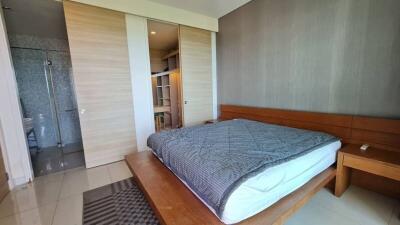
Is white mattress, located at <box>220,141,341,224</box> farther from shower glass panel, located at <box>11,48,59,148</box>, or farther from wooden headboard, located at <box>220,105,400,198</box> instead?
shower glass panel, located at <box>11,48,59,148</box>

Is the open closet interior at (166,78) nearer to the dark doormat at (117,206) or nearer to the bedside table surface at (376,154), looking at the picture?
the dark doormat at (117,206)

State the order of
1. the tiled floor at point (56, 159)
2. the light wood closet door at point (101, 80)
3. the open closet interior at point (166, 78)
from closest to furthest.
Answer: the light wood closet door at point (101, 80) → the tiled floor at point (56, 159) → the open closet interior at point (166, 78)

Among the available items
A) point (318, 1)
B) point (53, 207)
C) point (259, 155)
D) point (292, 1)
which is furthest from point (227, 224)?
point (292, 1)

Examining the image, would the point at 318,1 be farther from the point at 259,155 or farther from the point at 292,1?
the point at 259,155

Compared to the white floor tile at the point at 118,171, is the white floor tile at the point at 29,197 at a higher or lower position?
higher

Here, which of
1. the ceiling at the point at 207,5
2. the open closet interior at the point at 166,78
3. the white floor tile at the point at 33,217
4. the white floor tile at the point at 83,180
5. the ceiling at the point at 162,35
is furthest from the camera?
the open closet interior at the point at 166,78

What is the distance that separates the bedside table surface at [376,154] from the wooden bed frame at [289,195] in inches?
4.5

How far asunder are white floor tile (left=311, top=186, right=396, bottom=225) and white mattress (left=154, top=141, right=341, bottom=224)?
1.31ft

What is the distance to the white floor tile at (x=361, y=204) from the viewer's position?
163 cm

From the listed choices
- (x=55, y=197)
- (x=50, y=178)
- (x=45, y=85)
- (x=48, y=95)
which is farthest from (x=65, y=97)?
(x=55, y=197)

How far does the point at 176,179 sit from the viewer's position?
1.69m

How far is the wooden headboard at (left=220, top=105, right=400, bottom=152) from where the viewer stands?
6.02 ft

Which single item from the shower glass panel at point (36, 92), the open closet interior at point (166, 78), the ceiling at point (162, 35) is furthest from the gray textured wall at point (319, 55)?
the shower glass panel at point (36, 92)

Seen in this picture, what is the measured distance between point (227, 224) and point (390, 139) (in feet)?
6.60
